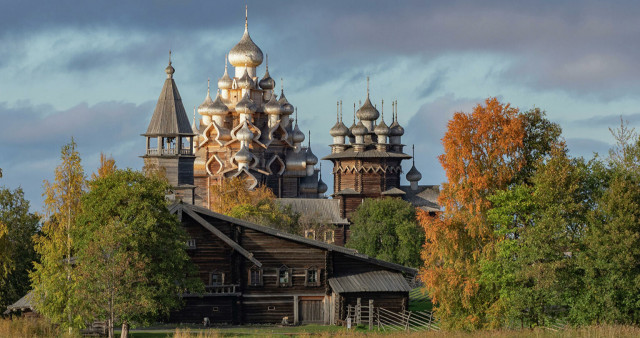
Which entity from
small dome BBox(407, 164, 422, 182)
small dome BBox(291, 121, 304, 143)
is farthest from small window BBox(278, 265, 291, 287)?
small dome BBox(291, 121, 304, 143)

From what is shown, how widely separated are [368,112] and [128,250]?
7510cm

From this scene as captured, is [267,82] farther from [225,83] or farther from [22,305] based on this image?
[22,305]

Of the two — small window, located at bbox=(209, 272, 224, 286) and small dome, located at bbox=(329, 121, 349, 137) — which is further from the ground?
small dome, located at bbox=(329, 121, 349, 137)

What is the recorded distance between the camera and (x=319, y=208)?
11694 cm

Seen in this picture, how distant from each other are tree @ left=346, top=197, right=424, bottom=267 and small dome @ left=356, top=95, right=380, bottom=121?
55.5 feet

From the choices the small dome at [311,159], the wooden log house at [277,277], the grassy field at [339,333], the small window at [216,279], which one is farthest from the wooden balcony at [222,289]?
the small dome at [311,159]

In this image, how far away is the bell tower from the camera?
317 feet

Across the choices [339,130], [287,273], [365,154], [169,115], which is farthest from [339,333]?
[339,130]

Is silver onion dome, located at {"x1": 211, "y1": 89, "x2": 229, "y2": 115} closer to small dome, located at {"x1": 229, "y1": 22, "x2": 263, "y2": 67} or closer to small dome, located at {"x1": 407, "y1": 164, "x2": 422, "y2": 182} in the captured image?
small dome, located at {"x1": 229, "y1": 22, "x2": 263, "y2": 67}

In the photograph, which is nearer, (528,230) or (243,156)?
(528,230)

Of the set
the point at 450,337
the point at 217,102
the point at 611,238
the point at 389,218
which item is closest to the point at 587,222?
the point at 611,238

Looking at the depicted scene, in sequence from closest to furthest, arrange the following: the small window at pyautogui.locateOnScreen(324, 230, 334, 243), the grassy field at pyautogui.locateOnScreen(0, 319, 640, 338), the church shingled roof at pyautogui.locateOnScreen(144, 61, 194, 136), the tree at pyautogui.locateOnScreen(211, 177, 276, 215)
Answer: the grassy field at pyautogui.locateOnScreen(0, 319, 640, 338) → the tree at pyautogui.locateOnScreen(211, 177, 276, 215) → the church shingled roof at pyautogui.locateOnScreen(144, 61, 194, 136) → the small window at pyautogui.locateOnScreen(324, 230, 334, 243)

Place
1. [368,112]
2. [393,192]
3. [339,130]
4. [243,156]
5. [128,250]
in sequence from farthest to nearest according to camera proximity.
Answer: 1. [368,112]
2. [339,130]
3. [393,192]
4. [243,156]
5. [128,250]

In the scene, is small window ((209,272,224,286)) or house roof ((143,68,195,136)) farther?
house roof ((143,68,195,136))
